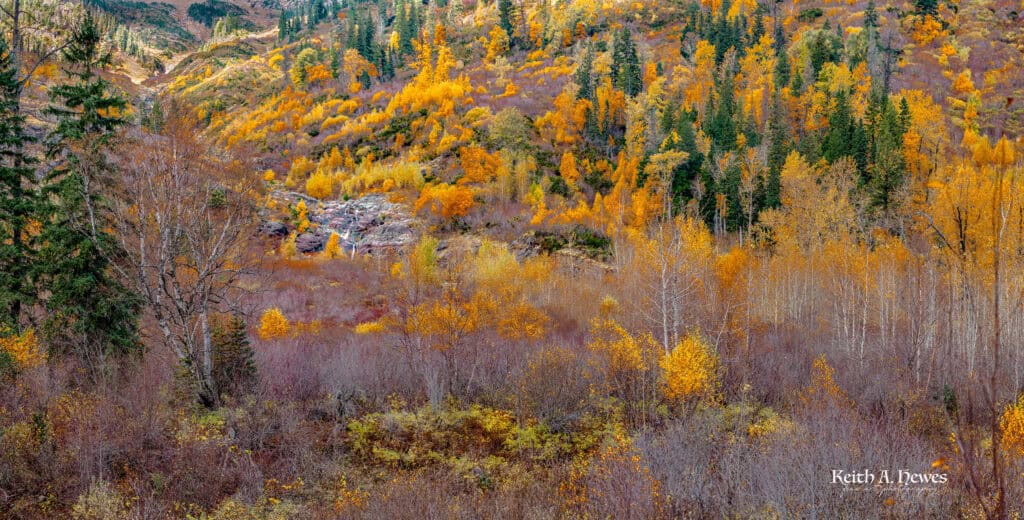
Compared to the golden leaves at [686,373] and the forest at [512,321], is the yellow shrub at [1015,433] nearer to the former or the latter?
the forest at [512,321]

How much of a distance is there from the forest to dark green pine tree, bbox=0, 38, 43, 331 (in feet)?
0.30

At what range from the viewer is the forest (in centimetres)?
864

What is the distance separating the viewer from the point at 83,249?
13.1 metres

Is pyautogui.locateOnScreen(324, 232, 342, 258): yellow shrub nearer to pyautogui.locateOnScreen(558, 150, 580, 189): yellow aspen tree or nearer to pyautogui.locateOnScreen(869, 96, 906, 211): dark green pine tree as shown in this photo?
pyautogui.locateOnScreen(558, 150, 580, 189): yellow aspen tree

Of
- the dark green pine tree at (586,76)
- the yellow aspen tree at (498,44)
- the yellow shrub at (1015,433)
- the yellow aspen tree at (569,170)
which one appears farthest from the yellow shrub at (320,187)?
the yellow shrub at (1015,433)

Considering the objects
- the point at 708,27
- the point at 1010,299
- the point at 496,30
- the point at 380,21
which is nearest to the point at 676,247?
the point at 1010,299

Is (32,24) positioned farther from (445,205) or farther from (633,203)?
(633,203)

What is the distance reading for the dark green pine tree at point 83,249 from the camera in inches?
511

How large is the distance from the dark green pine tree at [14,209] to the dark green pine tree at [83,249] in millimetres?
426

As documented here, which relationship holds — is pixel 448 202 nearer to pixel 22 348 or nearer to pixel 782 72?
pixel 22 348

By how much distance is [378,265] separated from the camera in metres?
42.5

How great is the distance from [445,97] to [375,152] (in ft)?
41.9

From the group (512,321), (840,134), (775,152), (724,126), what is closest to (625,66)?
(724,126)

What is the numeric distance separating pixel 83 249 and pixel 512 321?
17.3 m
